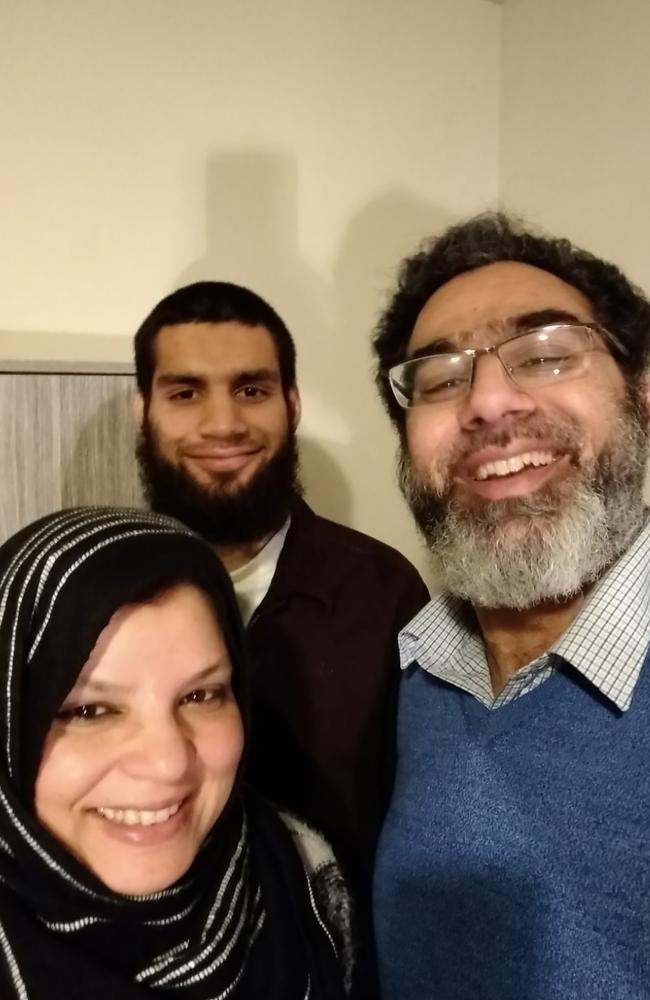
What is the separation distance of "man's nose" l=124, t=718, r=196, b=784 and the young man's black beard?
856mm

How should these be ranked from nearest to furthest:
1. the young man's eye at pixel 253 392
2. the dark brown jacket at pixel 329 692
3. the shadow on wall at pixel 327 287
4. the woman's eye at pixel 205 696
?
the woman's eye at pixel 205 696 < the dark brown jacket at pixel 329 692 < the young man's eye at pixel 253 392 < the shadow on wall at pixel 327 287

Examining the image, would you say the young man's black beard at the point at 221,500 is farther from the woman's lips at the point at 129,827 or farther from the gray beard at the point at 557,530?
the woman's lips at the point at 129,827

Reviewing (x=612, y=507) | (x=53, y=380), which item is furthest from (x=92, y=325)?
(x=612, y=507)

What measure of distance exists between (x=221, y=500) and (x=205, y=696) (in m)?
0.79

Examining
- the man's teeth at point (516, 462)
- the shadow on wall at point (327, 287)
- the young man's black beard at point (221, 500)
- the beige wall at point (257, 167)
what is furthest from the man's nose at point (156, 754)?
the shadow on wall at point (327, 287)

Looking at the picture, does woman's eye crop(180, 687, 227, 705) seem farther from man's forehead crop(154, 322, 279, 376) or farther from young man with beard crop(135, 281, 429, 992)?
man's forehead crop(154, 322, 279, 376)

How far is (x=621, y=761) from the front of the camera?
93cm

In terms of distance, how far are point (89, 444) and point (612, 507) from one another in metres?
1.08

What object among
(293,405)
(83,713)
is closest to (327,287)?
(293,405)

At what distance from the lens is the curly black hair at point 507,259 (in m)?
1.26

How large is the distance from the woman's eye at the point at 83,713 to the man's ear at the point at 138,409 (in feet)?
3.27

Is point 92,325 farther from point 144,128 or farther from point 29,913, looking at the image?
point 29,913

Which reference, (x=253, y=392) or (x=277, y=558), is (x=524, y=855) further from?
(x=253, y=392)

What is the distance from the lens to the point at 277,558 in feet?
5.58
